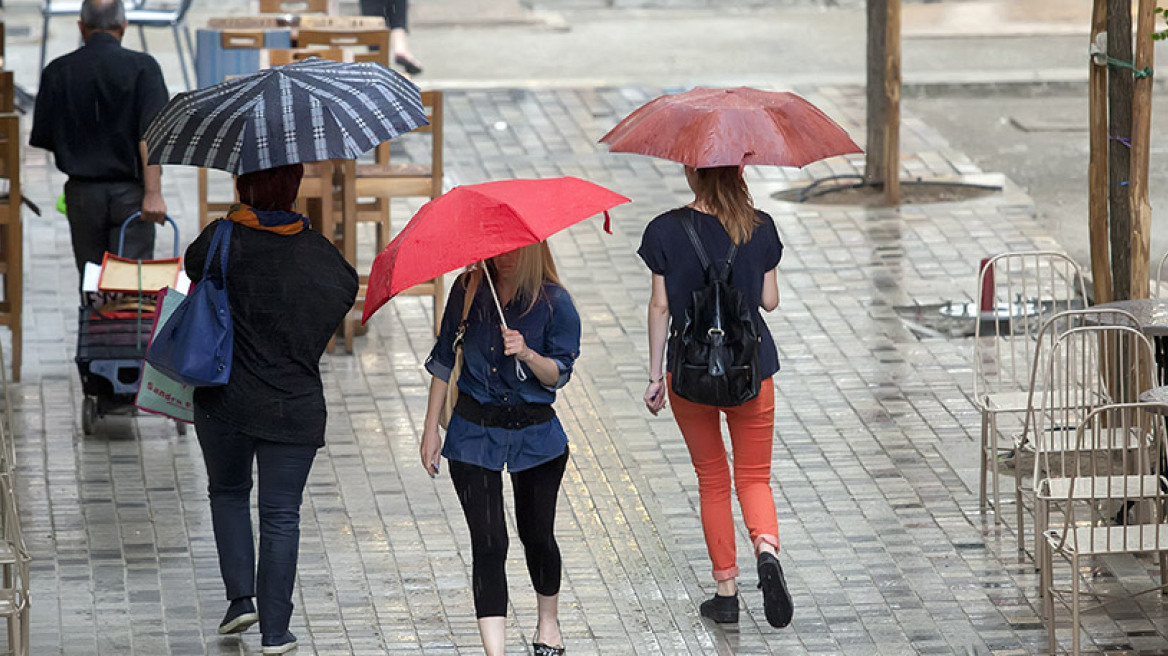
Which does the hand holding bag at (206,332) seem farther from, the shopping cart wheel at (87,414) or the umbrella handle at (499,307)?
the shopping cart wheel at (87,414)

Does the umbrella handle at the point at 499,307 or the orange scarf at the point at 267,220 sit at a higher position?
the orange scarf at the point at 267,220

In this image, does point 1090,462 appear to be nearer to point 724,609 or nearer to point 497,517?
point 724,609

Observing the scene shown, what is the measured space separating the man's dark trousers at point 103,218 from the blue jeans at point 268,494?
323 centimetres

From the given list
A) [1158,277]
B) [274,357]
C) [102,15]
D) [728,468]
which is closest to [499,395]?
[274,357]

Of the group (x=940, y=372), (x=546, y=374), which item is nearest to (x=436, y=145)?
(x=940, y=372)

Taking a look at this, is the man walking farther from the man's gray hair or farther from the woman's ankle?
the woman's ankle

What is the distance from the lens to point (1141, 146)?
7.84 metres

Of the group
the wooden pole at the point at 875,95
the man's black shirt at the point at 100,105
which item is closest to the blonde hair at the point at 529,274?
the man's black shirt at the point at 100,105

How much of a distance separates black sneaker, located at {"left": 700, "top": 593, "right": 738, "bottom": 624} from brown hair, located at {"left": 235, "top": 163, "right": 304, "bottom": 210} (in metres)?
2.08

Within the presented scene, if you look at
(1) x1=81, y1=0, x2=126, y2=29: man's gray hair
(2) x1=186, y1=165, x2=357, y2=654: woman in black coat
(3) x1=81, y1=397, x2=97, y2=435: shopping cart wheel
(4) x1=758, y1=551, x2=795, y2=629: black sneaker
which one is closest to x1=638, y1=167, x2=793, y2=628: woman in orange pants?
(4) x1=758, y1=551, x2=795, y2=629: black sneaker

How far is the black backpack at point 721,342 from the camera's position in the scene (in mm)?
6527

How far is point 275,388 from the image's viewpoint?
21.0 ft

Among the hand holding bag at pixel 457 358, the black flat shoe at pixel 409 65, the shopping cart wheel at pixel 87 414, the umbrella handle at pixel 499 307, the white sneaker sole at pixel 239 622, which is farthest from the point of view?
the black flat shoe at pixel 409 65

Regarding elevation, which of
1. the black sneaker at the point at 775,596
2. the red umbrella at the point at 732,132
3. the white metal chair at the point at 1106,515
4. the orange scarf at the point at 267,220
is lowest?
the black sneaker at the point at 775,596
